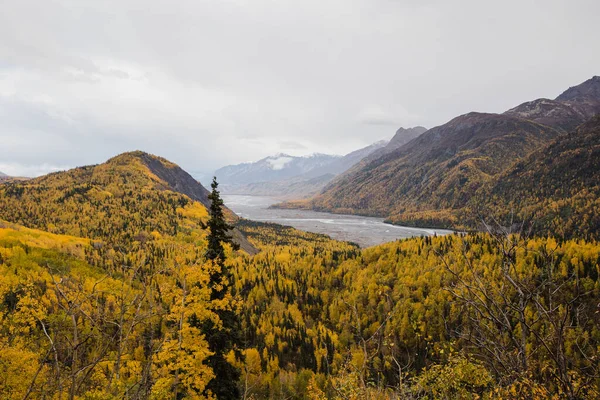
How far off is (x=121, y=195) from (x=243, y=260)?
5038 cm

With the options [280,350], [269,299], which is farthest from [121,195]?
[280,350]

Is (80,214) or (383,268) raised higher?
(80,214)

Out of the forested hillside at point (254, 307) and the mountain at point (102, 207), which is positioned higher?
the mountain at point (102, 207)

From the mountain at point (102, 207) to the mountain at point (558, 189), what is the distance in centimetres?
10399

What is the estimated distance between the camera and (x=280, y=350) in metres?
38.7

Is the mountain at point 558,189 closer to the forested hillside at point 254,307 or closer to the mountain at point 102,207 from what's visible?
the forested hillside at point 254,307

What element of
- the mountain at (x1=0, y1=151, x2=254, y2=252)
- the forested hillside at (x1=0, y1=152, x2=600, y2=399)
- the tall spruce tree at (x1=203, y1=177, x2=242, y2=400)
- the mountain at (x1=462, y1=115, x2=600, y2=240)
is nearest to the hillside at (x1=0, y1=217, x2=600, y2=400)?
the forested hillside at (x1=0, y1=152, x2=600, y2=399)

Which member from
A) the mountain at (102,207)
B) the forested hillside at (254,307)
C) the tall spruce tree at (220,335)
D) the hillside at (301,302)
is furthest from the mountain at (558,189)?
the tall spruce tree at (220,335)

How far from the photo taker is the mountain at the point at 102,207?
68938 millimetres

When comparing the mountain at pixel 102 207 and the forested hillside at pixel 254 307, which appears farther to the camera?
the mountain at pixel 102 207

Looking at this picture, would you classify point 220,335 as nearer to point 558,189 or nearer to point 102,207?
point 102,207

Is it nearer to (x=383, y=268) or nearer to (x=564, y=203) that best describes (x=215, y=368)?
(x=383, y=268)

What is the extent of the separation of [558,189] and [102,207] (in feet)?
636

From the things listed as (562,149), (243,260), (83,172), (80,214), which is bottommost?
(243,260)
